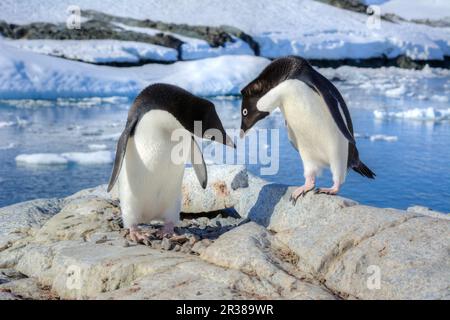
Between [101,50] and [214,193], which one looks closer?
[214,193]

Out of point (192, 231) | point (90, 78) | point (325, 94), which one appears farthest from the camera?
point (90, 78)

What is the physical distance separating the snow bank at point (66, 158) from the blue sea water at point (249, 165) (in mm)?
82

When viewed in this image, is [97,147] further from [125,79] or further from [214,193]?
[125,79]

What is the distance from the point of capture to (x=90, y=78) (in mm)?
15219

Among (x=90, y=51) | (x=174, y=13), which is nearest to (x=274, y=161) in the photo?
(x=90, y=51)

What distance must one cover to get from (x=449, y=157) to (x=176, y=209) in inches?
236

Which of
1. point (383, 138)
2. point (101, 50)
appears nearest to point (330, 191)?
point (383, 138)

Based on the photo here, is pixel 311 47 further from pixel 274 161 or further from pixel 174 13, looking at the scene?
pixel 274 161

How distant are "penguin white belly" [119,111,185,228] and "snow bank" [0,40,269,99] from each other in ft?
37.5

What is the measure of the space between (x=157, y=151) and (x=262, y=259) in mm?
874

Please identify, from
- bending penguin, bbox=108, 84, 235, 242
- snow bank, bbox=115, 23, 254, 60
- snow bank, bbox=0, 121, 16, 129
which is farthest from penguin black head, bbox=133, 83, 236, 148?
snow bank, bbox=115, 23, 254, 60

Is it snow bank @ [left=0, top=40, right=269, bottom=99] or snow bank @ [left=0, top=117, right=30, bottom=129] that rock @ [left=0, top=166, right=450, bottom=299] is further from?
snow bank @ [left=0, top=40, right=269, bottom=99]

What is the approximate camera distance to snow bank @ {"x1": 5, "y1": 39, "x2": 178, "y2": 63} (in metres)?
19.1

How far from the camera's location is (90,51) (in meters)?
Result: 19.7
